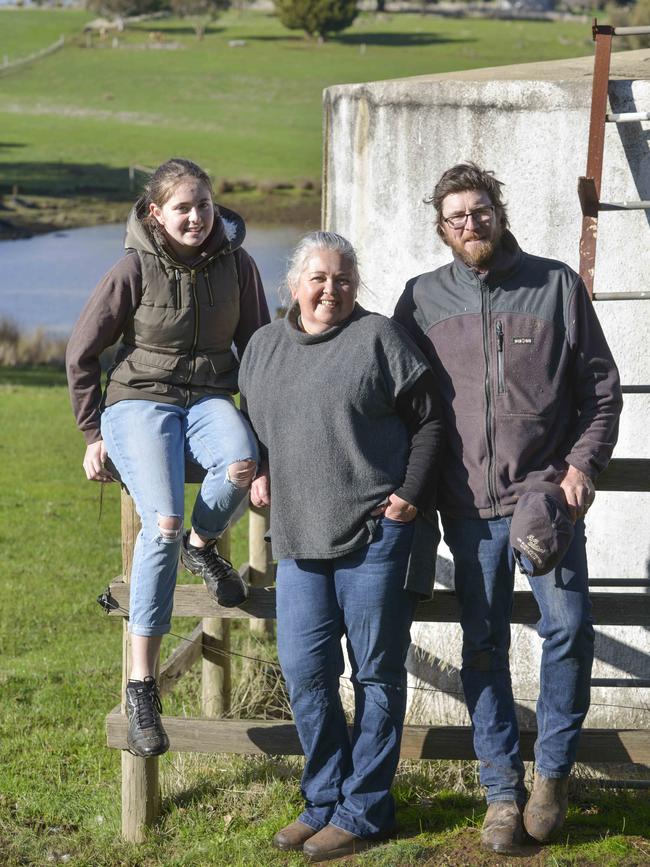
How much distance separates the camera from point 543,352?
380cm

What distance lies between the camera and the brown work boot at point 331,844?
4039mm

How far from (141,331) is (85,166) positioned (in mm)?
57985

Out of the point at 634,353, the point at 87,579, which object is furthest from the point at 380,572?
the point at 87,579

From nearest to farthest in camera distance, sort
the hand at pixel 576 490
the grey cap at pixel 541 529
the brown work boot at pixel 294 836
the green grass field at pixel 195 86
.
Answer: the grey cap at pixel 541 529, the hand at pixel 576 490, the brown work boot at pixel 294 836, the green grass field at pixel 195 86

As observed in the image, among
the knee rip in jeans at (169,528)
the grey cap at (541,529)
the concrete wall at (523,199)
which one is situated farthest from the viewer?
the concrete wall at (523,199)

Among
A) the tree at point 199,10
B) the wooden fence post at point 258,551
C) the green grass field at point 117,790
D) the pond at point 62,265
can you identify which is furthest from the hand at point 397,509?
the tree at point 199,10

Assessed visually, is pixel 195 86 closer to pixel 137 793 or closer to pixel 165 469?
pixel 137 793

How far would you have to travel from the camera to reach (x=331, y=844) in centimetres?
404

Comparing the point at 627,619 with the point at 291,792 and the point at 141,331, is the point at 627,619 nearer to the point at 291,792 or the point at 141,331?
the point at 291,792

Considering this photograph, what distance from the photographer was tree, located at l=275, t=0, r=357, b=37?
83.6 metres

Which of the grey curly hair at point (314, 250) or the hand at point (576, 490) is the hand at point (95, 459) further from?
the hand at point (576, 490)

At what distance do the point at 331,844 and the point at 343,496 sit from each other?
1.17m

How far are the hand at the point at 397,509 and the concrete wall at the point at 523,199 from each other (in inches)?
66.2

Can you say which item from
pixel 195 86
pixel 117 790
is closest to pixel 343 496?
pixel 117 790
